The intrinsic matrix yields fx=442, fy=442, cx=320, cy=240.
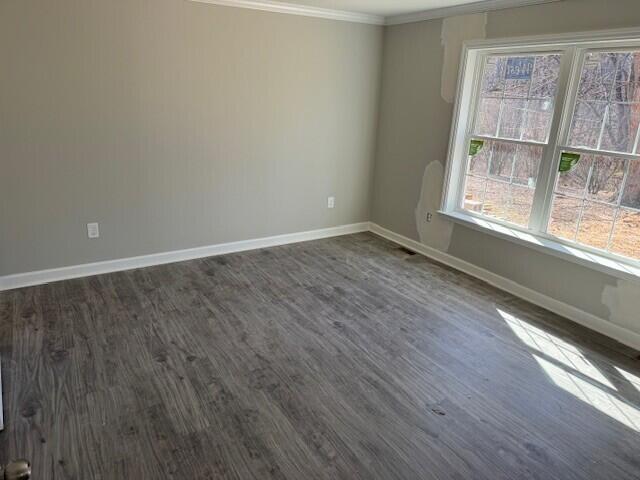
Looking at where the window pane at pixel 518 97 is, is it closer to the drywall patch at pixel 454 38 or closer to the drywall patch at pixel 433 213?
the drywall patch at pixel 454 38

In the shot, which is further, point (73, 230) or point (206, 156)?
point (206, 156)

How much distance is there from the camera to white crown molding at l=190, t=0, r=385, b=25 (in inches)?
151

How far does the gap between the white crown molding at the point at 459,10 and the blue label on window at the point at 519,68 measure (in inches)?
15.6

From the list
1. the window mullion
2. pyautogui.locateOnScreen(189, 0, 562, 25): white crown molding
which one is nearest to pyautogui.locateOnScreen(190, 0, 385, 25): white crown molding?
pyautogui.locateOnScreen(189, 0, 562, 25): white crown molding

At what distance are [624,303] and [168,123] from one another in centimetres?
378

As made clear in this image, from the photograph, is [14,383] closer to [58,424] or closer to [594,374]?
[58,424]

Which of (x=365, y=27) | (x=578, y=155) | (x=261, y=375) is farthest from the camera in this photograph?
(x=365, y=27)

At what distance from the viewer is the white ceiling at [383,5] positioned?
12.2 feet

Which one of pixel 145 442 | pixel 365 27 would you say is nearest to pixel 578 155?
pixel 365 27

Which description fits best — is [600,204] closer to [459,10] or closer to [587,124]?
[587,124]

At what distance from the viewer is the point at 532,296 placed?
11.9 feet

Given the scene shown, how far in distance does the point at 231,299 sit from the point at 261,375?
1.02 m

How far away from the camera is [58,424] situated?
6.89ft

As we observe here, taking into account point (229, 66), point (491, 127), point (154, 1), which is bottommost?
point (491, 127)
